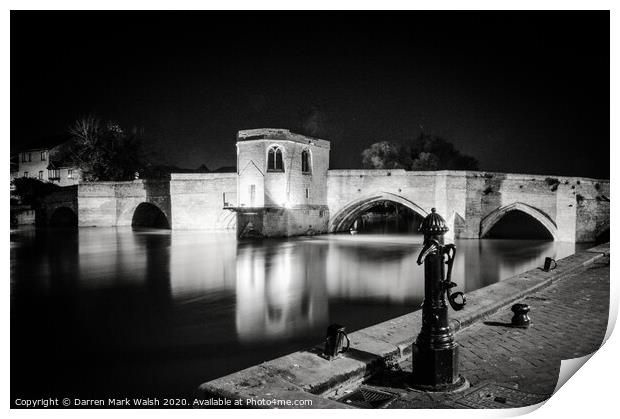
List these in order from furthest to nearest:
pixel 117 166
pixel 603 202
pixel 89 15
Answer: pixel 117 166, pixel 603 202, pixel 89 15

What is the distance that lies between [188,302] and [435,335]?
8283mm

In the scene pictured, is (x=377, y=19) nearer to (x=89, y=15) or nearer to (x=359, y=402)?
(x=89, y=15)

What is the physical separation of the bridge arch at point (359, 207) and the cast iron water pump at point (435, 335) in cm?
2185

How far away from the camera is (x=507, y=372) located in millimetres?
4465

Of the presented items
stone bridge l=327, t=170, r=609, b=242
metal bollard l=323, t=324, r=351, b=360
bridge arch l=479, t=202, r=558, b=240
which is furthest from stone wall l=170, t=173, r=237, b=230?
metal bollard l=323, t=324, r=351, b=360

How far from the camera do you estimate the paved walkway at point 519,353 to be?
154 inches

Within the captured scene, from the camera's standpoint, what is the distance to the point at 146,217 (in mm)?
37375

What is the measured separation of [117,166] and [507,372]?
3984 centimetres

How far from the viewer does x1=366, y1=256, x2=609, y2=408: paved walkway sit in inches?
154

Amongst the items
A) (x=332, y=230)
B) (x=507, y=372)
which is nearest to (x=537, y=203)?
(x=332, y=230)

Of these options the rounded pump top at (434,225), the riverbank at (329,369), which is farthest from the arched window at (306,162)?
the rounded pump top at (434,225)

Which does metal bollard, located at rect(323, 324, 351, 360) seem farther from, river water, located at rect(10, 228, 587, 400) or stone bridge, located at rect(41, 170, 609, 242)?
stone bridge, located at rect(41, 170, 609, 242)

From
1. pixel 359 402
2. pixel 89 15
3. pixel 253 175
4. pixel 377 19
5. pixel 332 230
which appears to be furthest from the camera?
pixel 332 230

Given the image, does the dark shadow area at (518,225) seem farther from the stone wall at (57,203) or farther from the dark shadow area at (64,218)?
the dark shadow area at (64,218)
